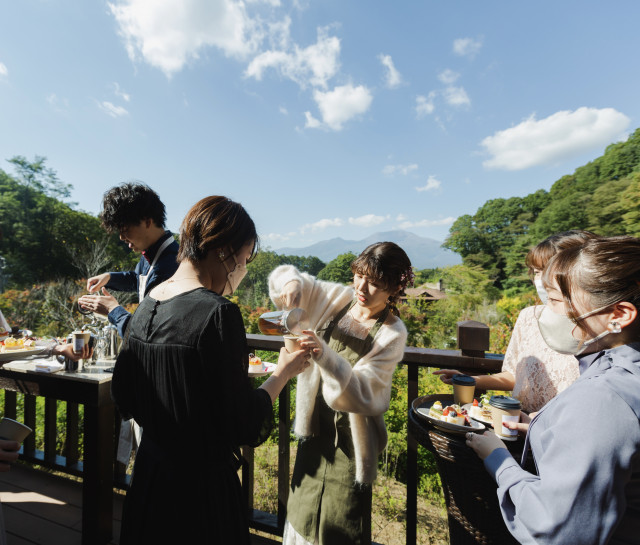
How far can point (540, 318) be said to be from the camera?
1208 mm

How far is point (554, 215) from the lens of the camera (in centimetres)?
3309

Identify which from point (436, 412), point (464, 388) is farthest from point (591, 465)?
point (464, 388)

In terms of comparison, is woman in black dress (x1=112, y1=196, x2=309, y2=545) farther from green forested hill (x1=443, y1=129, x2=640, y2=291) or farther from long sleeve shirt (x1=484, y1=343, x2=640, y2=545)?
green forested hill (x1=443, y1=129, x2=640, y2=291)

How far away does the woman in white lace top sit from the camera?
1350 millimetres

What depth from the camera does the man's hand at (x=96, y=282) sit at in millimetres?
2207

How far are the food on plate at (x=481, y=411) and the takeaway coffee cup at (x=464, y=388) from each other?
0.07 metres

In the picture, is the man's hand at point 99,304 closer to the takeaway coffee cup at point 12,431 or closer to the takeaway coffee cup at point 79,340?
the takeaway coffee cup at point 79,340

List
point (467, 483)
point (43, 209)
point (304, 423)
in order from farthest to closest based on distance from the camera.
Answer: point (43, 209) → point (304, 423) → point (467, 483)

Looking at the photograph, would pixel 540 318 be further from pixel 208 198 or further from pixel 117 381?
pixel 117 381

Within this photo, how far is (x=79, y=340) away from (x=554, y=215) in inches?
1561

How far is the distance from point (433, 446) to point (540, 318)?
22.7 inches

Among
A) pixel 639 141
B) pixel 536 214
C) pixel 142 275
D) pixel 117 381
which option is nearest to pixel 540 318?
pixel 117 381

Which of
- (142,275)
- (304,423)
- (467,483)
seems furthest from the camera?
(142,275)

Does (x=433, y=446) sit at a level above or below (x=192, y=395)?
below
